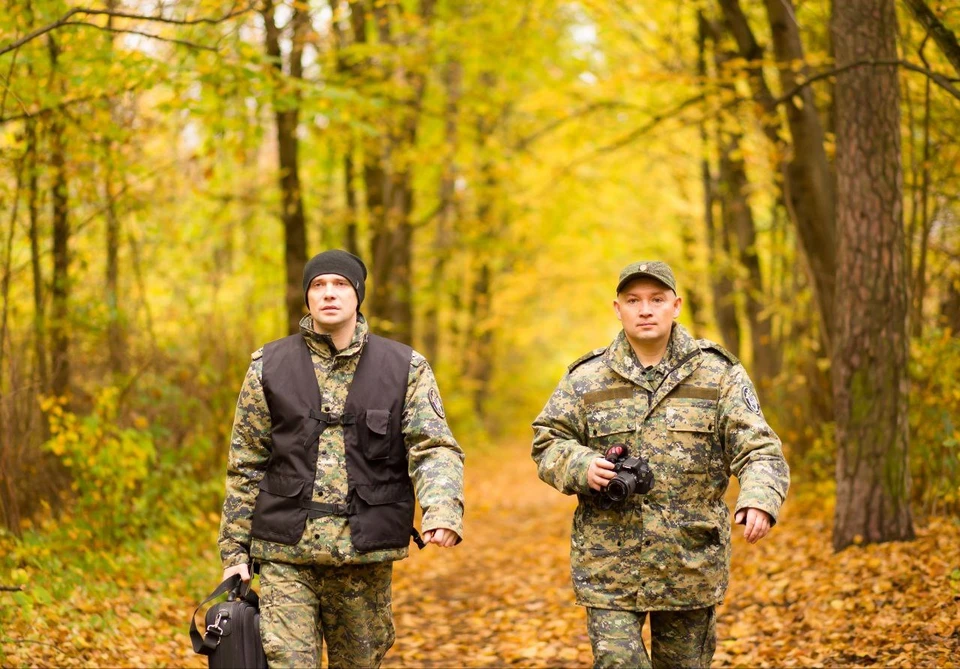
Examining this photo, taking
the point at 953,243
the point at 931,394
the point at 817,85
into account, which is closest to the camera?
the point at 931,394

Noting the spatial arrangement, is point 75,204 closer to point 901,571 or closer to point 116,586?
point 116,586

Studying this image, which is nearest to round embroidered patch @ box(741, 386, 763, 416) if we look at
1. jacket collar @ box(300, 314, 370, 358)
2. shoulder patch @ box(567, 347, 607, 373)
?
shoulder patch @ box(567, 347, 607, 373)

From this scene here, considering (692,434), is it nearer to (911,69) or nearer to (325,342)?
(325,342)

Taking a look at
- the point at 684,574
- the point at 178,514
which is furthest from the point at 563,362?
the point at 684,574

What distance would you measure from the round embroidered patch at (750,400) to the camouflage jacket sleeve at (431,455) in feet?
4.01

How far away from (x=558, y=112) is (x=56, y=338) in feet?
21.0

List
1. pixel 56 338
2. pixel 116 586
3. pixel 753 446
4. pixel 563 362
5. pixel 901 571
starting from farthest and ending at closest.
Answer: pixel 563 362 < pixel 56 338 < pixel 116 586 < pixel 901 571 < pixel 753 446

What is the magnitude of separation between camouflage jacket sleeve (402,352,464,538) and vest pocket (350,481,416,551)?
0.37ft

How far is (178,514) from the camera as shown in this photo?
29.7 ft

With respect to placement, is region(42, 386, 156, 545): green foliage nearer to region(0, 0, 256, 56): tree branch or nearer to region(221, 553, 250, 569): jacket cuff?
region(0, 0, 256, 56): tree branch

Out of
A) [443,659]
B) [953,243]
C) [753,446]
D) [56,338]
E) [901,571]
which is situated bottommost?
[443,659]

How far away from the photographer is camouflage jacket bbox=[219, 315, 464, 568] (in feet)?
13.0

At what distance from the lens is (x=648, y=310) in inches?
162

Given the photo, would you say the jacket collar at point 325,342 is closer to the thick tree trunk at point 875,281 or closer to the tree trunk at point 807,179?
the thick tree trunk at point 875,281
